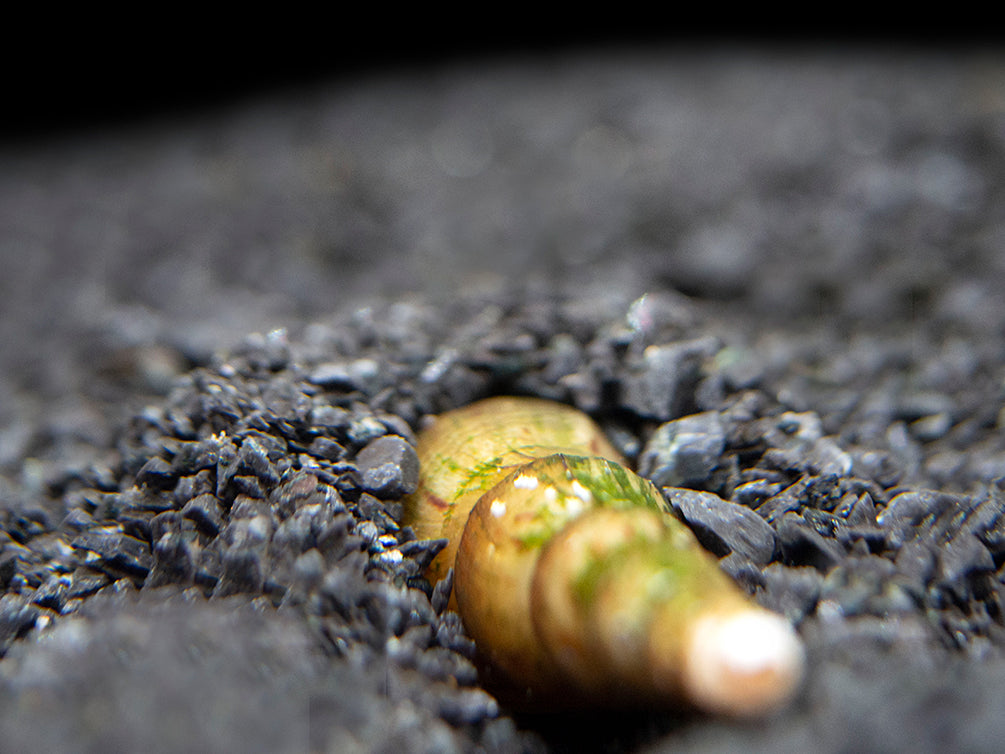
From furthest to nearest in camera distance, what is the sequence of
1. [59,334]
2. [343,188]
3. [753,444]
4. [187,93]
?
[187,93] → [343,188] → [59,334] → [753,444]

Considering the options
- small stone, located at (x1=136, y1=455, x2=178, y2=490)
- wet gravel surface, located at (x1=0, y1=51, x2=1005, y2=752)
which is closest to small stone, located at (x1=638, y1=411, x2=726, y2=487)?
wet gravel surface, located at (x1=0, y1=51, x2=1005, y2=752)

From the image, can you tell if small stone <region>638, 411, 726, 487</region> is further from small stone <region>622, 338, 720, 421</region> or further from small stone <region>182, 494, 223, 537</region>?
small stone <region>182, 494, 223, 537</region>

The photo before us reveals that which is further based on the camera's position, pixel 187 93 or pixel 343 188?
pixel 187 93

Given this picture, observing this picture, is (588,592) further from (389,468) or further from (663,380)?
(663,380)

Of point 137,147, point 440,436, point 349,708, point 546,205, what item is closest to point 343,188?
point 546,205

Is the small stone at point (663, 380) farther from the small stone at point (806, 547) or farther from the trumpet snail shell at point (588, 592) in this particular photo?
the small stone at point (806, 547)

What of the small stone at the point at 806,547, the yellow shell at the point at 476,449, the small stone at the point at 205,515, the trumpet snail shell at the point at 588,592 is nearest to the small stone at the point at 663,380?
the yellow shell at the point at 476,449

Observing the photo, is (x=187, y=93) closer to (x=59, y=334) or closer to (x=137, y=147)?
(x=137, y=147)
